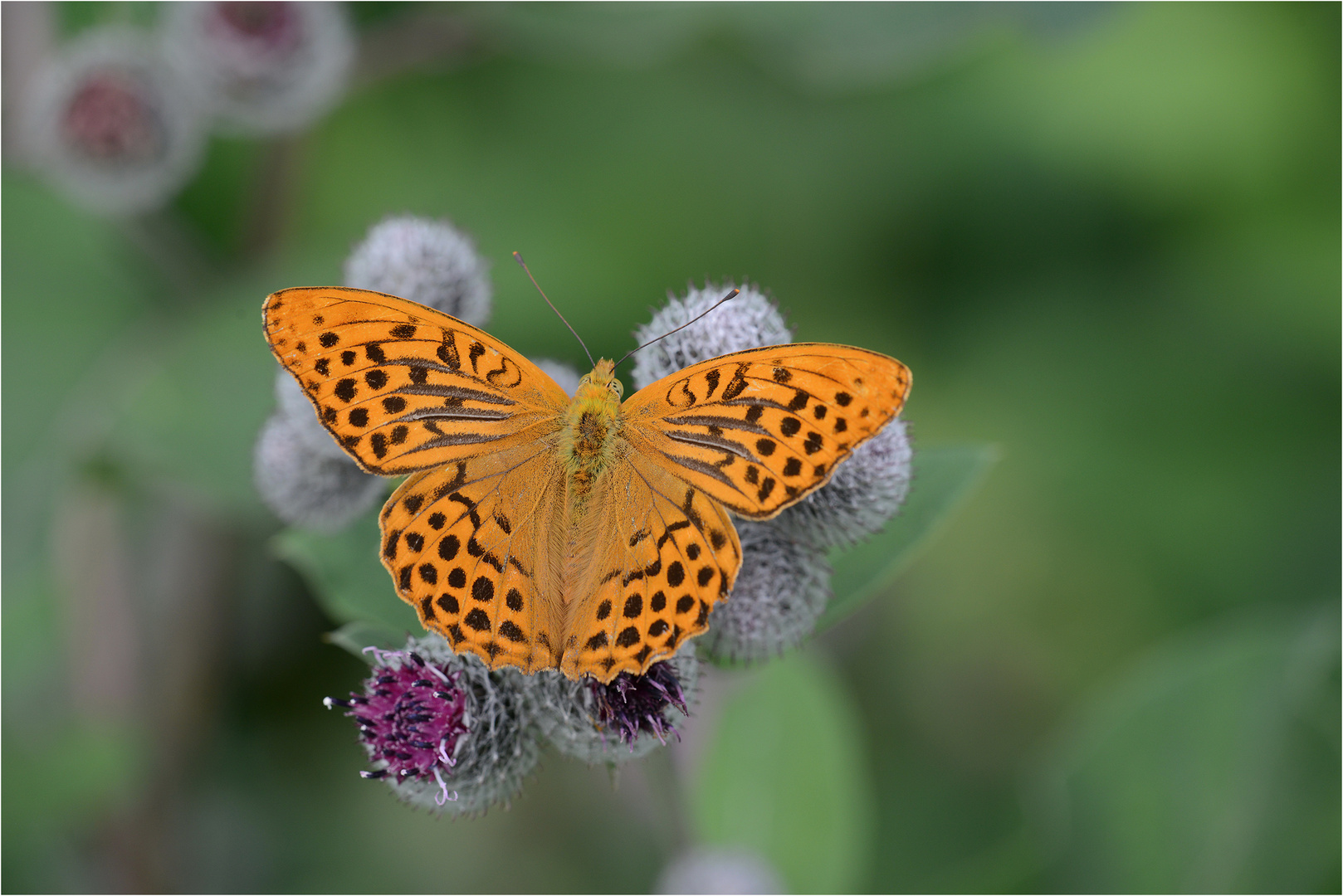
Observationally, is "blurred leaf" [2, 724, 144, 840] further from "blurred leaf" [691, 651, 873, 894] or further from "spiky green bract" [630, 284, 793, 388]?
"spiky green bract" [630, 284, 793, 388]

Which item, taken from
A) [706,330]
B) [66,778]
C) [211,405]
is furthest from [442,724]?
[66,778]

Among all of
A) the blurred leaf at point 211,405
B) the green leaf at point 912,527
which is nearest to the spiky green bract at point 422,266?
the blurred leaf at point 211,405

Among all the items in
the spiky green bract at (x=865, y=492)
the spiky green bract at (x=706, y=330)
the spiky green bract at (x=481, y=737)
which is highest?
the spiky green bract at (x=706, y=330)

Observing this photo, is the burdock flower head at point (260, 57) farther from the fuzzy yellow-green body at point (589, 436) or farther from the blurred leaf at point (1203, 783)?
the blurred leaf at point (1203, 783)

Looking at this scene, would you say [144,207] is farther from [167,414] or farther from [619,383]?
[619,383]

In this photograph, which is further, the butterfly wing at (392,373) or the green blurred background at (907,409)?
the green blurred background at (907,409)

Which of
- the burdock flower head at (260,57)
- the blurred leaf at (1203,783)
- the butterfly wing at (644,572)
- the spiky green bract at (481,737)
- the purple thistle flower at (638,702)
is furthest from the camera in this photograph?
the burdock flower head at (260,57)

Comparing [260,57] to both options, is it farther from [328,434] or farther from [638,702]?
[638,702]

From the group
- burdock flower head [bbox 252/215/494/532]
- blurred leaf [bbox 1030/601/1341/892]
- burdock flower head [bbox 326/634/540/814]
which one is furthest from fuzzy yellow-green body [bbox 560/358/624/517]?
blurred leaf [bbox 1030/601/1341/892]
